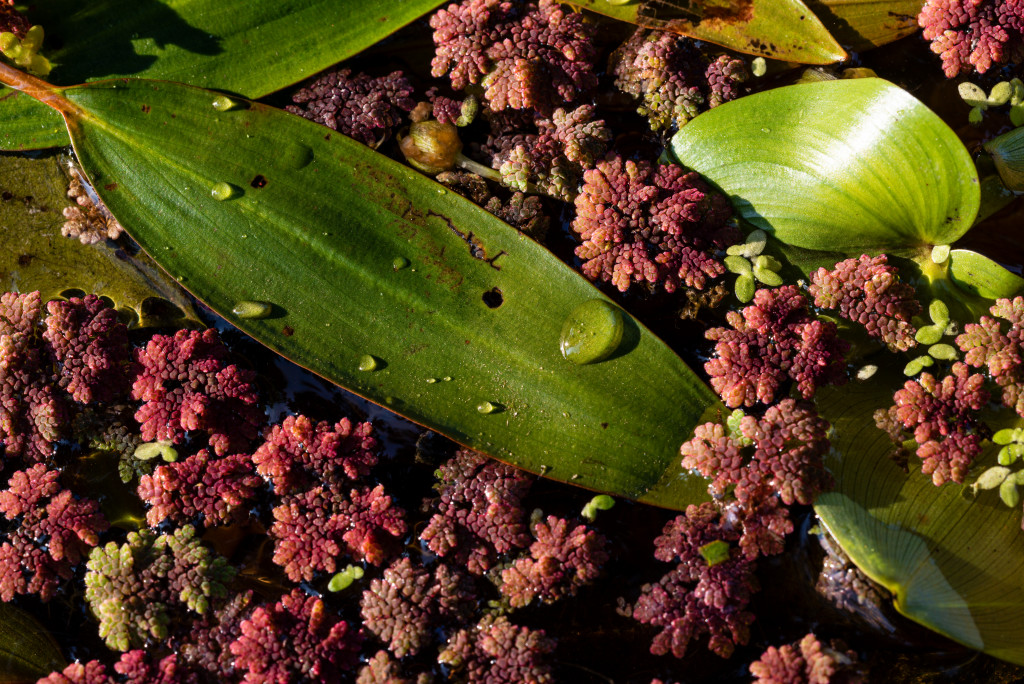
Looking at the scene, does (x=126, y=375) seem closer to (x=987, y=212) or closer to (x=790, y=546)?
(x=790, y=546)

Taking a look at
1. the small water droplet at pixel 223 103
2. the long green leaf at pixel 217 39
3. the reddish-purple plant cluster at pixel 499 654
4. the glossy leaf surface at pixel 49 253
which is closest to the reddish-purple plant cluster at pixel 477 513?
the reddish-purple plant cluster at pixel 499 654

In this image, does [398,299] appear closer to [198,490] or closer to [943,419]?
[198,490]

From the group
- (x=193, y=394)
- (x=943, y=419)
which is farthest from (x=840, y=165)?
(x=193, y=394)

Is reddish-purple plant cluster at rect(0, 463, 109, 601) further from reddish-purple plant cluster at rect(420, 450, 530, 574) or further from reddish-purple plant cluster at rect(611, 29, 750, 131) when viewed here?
reddish-purple plant cluster at rect(611, 29, 750, 131)

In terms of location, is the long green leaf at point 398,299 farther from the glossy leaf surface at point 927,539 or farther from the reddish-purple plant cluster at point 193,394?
the glossy leaf surface at point 927,539

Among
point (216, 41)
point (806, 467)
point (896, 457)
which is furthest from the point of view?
point (216, 41)

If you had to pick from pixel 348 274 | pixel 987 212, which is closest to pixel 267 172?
pixel 348 274
